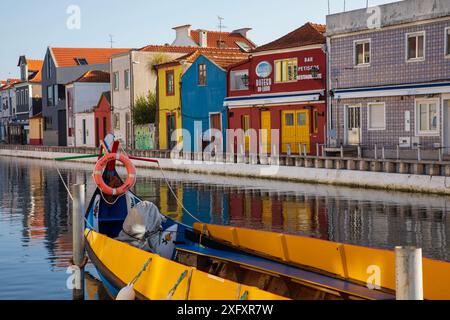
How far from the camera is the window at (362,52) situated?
40.7m

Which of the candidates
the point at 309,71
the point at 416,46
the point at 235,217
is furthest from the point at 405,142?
the point at 235,217

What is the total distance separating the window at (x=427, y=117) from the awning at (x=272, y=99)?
7307 millimetres

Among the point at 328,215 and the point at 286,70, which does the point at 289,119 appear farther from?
the point at 328,215

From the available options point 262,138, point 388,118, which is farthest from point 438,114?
point 262,138

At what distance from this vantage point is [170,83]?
60750mm

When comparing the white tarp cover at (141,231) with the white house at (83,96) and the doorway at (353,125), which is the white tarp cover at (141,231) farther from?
the white house at (83,96)

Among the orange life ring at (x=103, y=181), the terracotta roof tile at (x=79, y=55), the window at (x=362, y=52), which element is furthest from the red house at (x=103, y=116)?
the orange life ring at (x=103, y=181)

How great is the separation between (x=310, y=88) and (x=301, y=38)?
12.0 feet

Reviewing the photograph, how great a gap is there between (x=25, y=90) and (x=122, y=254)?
3656 inches

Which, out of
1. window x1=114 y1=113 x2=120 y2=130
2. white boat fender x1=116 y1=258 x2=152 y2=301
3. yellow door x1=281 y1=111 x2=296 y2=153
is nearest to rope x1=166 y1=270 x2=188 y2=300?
white boat fender x1=116 y1=258 x2=152 y2=301
